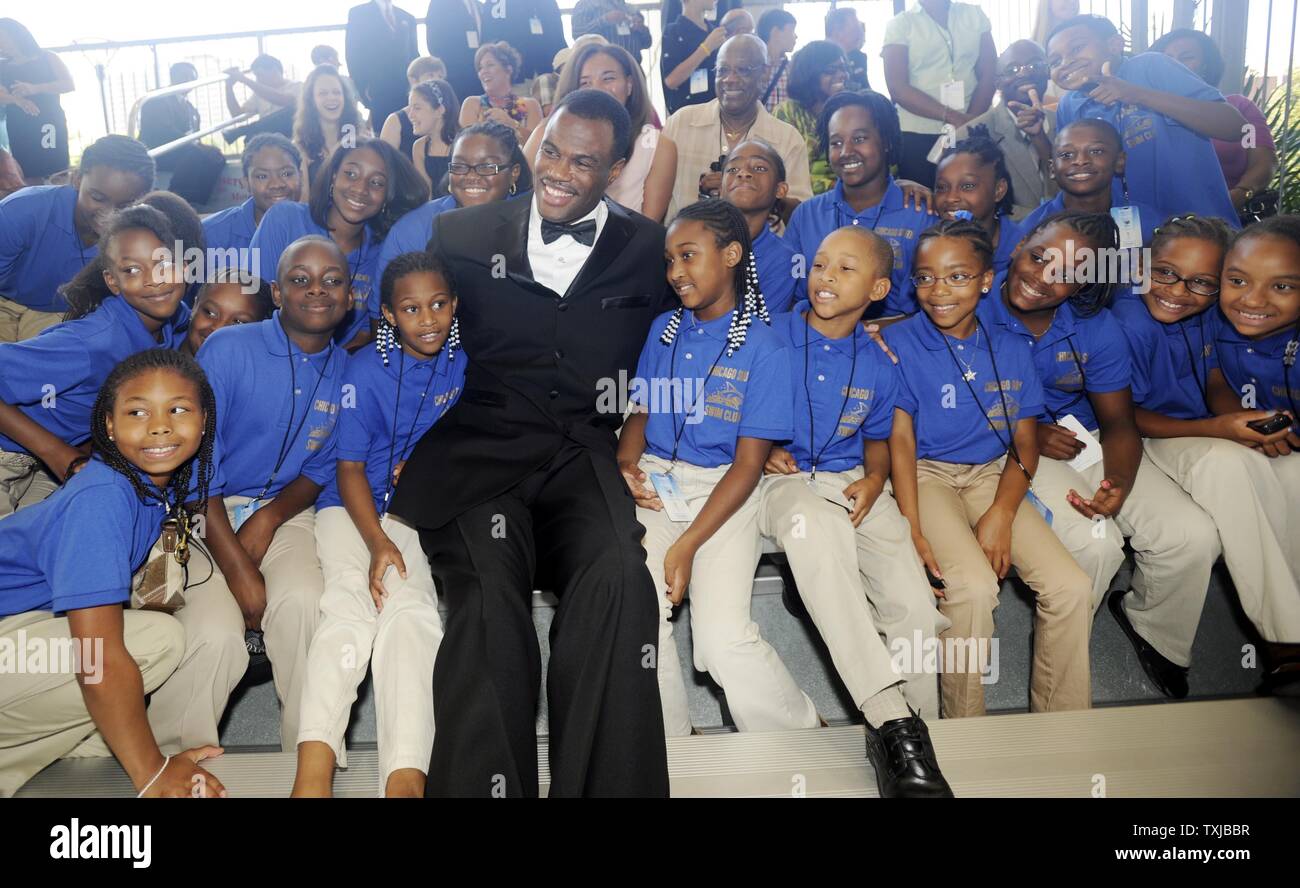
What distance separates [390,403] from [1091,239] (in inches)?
78.1

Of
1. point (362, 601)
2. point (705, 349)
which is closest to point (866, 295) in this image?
point (705, 349)

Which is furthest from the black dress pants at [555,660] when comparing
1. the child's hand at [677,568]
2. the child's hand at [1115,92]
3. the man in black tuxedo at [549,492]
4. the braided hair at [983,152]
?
the child's hand at [1115,92]

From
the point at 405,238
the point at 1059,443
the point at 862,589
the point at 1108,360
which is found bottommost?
the point at 862,589

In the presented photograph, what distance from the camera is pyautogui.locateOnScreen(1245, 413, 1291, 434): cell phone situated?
2.51 meters

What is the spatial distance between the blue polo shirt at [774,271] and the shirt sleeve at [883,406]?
0.52 m

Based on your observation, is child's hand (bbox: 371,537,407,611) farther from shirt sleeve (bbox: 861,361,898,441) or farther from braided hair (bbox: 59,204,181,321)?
shirt sleeve (bbox: 861,361,898,441)

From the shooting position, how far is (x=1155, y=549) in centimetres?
245

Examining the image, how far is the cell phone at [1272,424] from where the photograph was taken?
8.23ft

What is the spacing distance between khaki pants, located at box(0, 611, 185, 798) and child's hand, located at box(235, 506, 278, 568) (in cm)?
27

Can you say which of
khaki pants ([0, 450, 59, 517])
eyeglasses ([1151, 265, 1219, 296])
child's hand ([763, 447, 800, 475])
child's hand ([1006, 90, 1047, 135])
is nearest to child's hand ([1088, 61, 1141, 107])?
child's hand ([1006, 90, 1047, 135])

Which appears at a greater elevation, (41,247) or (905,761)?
(41,247)

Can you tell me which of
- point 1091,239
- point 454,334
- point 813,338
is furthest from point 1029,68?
point 454,334

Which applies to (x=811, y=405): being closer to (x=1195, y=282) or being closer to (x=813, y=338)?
(x=813, y=338)
